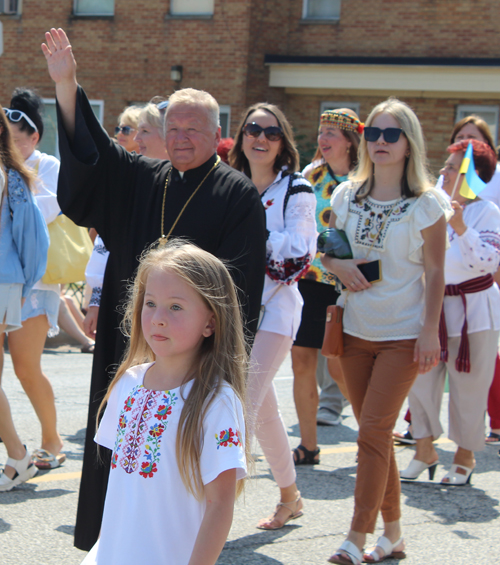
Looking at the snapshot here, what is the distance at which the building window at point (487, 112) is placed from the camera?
57.2ft

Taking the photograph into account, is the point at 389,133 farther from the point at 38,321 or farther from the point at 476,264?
the point at 38,321

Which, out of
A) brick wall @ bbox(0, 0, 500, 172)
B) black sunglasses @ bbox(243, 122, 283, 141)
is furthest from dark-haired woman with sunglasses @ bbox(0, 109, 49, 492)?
brick wall @ bbox(0, 0, 500, 172)

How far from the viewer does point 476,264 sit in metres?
4.95

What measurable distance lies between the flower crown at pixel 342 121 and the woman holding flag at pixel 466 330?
2.47ft

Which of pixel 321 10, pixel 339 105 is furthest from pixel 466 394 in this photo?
pixel 321 10

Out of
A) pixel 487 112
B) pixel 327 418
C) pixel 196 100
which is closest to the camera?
pixel 196 100

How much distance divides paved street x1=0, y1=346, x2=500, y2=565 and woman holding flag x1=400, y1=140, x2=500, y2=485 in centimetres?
25

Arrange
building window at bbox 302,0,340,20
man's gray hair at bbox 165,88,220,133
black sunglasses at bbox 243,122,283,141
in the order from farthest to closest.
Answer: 1. building window at bbox 302,0,340,20
2. black sunglasses at bbox 243,122,283,141
3. man's gray hair at bbox 165,88,220,133

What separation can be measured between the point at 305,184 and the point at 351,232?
0.53 m

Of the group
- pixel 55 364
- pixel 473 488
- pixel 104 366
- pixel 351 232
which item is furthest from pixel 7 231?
pixel 55 364

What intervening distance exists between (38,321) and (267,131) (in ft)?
5.91

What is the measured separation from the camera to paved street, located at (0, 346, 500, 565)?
3846 millimetres

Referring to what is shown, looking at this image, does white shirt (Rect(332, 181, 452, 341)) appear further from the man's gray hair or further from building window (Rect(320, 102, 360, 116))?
building window (Rect(320, 102, 360, 116))

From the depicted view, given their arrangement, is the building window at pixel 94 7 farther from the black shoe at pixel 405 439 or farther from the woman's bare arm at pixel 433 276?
the woman's bare arm at pixel 433 276
